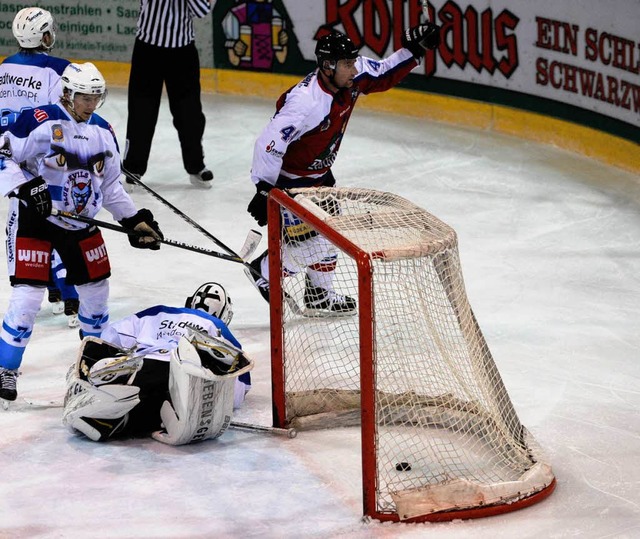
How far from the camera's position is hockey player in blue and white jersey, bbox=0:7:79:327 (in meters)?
5.06

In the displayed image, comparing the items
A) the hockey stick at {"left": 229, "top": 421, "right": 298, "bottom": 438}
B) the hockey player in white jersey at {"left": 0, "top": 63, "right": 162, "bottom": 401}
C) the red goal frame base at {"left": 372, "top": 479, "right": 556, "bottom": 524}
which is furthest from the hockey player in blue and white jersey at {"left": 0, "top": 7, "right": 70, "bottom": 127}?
the red goal frame base at {"left": 372, "top": 479, "right": 556, "bottom": 524}

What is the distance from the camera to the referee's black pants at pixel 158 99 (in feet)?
21.4

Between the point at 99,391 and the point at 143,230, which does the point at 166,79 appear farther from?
the point at 99,391

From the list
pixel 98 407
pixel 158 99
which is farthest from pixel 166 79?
pixel 98 407

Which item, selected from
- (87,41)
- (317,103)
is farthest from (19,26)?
(87,41)

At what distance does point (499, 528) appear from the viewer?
125 inches

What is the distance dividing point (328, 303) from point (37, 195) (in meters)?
1.13

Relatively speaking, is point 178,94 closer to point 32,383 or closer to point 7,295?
point 7,295

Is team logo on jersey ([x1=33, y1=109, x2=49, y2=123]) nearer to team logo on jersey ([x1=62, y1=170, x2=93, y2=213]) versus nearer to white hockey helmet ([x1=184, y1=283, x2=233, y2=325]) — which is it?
team logo on jersey ([x1=62, y1=170, x2=93, y2=213])

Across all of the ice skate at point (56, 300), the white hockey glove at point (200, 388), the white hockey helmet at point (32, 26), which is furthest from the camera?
the white hockey helmet at point (32, 26)

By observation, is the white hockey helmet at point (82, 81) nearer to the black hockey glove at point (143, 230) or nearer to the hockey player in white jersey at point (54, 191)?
the hockey player in white jersey at point (54, 191)

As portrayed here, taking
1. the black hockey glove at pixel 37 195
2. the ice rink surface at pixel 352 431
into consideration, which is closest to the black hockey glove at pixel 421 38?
the ice rink surface at pixel 352 431

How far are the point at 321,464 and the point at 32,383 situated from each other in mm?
1147

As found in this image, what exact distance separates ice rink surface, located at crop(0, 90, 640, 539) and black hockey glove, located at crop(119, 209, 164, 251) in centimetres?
54
